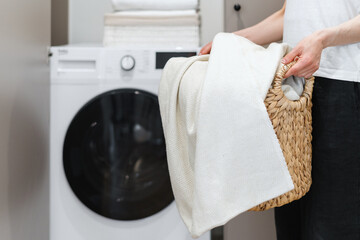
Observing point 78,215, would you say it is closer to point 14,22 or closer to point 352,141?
point 14,22

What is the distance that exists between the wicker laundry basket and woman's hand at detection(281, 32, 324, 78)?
0.01 m

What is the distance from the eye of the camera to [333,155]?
29.4 inches

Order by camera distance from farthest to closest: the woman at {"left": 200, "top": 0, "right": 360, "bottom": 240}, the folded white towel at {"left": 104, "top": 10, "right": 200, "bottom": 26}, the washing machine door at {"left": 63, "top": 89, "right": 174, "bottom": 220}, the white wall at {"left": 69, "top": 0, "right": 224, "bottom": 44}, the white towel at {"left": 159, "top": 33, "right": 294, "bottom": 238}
→ the white wall at {"left": 69, "top": 0, "right": 224, "bottom": 44}, the folded white towel at {"left": 104, "top": 10, "right": 200, "bottom": 26}, the washing machine door at {"left": 63, "top": 89, "right": 174, "bottom": 220}, the woman at {"left": 200, "top": 0, "right": 360, "bottom": 240}, the white towel at {"left": 159, "top": 33, "right": 294, "bottom": 238}

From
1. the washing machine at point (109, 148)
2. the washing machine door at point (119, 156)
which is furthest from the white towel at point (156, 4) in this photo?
the washing machine door at point (119, 156)

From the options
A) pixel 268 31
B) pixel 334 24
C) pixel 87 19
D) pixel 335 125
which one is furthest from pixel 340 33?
pixel 87 19

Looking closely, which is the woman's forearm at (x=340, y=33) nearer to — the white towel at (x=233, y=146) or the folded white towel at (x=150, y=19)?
the white towel at (x=233, y=146)

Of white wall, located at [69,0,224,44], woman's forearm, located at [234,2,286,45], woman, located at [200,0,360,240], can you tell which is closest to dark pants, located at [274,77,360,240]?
woman, located at [200,0,360,240]

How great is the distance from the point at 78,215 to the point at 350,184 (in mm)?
952

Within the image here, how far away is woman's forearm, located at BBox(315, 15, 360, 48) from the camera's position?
681 mm

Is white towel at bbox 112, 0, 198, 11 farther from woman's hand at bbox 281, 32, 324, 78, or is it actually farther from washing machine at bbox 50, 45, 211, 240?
woman's hand at bbox 281, 32, 324, 78

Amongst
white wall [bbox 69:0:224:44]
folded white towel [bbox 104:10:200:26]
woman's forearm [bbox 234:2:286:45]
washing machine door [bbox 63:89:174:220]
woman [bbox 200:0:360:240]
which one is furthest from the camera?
white wall [bbox 69:0:224:44]

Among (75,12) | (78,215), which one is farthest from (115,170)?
(75,12)

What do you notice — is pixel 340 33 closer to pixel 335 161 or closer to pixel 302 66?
pixel 302 66

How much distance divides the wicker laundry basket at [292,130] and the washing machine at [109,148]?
63 cm
